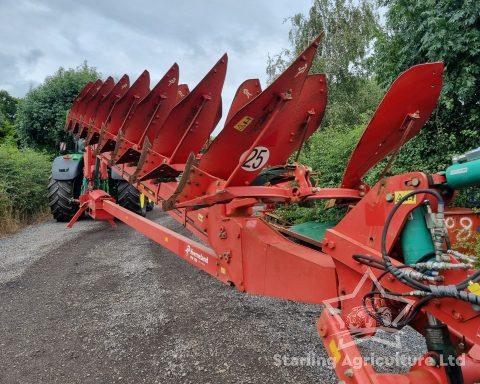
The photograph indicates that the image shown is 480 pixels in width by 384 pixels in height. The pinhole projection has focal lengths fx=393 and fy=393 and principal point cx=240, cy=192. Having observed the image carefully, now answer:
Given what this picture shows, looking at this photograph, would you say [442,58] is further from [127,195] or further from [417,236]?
[127,195]

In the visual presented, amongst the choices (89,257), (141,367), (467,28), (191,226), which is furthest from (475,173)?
(89,257)

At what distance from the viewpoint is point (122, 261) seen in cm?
547

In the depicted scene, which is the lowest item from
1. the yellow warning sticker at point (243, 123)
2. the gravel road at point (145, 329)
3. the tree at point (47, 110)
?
the gravel road at point (145, 329)

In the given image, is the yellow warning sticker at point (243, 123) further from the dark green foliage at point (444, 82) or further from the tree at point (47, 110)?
the tree at point (47, 110)

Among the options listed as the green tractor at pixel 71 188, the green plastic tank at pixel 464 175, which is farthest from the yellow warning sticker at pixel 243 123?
the green tractor at pixel 71 188

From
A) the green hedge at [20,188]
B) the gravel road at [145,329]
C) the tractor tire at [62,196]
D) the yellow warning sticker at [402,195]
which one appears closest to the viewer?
the yellow warning sticker at [402,195]

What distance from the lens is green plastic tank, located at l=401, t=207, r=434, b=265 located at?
166 cm

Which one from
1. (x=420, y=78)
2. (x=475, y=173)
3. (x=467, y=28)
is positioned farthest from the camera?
(x=467, y=28)

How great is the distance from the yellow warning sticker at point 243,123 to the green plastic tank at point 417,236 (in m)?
0.99

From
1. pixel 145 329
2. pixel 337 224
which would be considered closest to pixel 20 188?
pixel 145 329

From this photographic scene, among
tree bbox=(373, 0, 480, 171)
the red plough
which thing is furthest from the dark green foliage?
the red plough

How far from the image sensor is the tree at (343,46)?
45.6ft

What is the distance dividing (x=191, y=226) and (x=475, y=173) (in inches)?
83.6

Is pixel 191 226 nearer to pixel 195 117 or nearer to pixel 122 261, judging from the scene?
pixel 195 117
